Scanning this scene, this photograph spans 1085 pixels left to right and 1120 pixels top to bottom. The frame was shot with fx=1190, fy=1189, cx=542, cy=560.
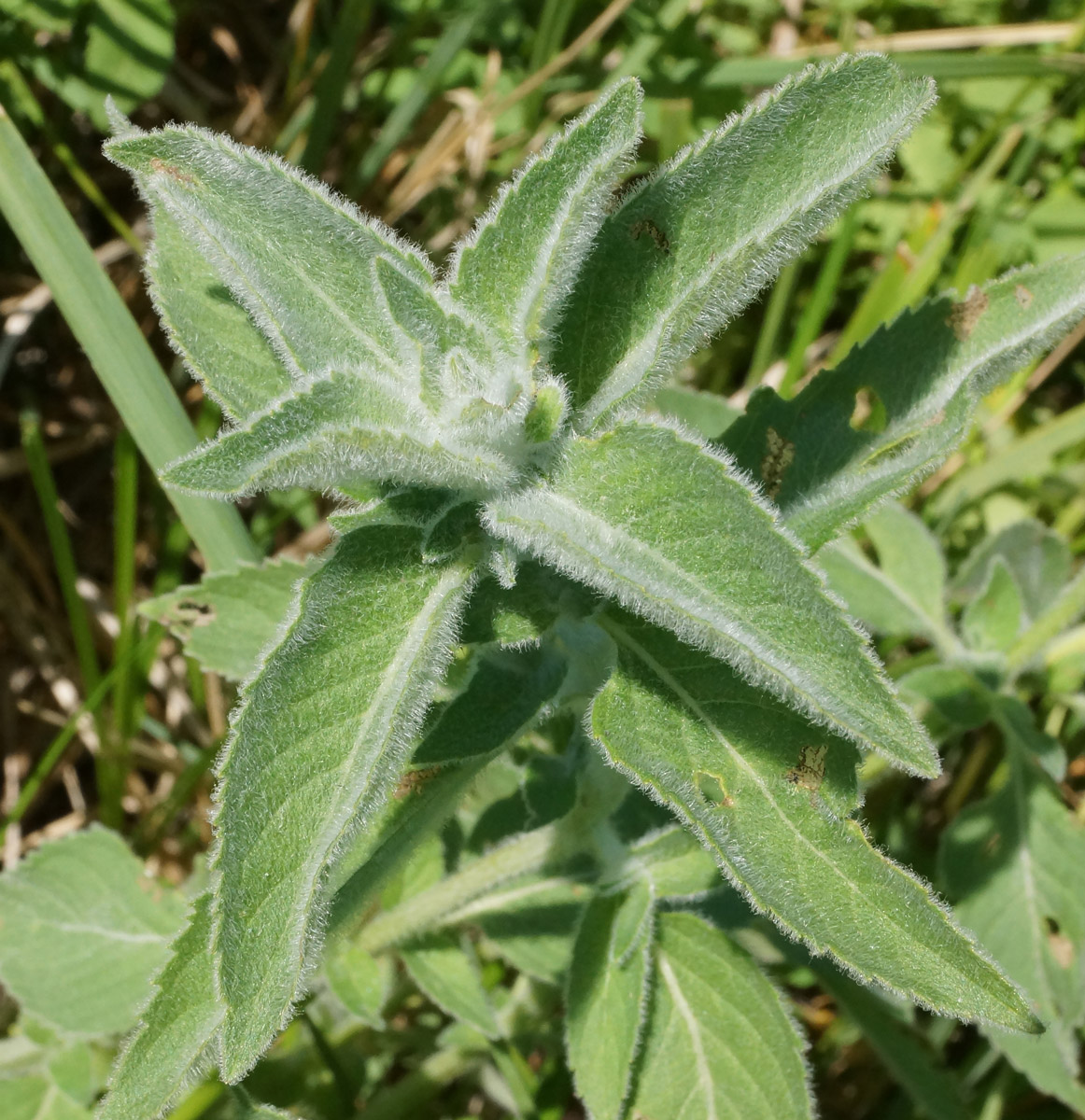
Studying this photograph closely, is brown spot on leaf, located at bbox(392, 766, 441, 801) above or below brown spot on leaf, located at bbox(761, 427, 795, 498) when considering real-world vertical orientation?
below

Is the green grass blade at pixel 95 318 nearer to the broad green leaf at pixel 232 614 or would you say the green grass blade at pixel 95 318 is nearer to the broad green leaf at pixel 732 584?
the broad green leaf at pixel 232 614

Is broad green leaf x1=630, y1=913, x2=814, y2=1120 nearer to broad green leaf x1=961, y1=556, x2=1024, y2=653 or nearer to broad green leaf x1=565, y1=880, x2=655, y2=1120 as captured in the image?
broad green leaf x1=565, y1=880, x2=655, y2=1120

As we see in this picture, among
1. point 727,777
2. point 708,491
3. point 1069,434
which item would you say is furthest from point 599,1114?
point 1069,434

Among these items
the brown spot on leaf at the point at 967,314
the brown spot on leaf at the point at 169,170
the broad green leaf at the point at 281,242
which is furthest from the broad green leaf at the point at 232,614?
the brown spot on leaf at the point at 967,314

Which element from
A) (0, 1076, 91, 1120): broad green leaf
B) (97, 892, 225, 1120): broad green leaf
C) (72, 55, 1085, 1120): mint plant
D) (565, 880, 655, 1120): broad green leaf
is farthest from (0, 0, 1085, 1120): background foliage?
(97, 892, 225, 1120): broad green leaf

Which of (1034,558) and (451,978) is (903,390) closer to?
(1034,558)

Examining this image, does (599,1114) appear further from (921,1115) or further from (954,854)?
(921,1115)
